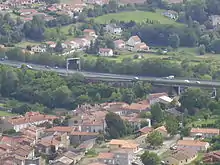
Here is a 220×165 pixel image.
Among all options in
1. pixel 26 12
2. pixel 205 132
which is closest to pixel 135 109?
pixel 205 132

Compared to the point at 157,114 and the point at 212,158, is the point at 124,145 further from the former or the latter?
the point at 157,114

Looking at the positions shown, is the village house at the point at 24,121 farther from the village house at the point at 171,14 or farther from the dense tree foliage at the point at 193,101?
the village house at the point at 171,14

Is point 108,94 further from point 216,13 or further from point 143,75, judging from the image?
point 216,13

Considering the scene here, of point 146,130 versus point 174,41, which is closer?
point 146,130

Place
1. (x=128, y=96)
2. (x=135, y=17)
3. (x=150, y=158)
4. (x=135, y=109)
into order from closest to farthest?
(x=150, y=158) → (x=135, y=109) → (x=128, y=96) → (x=135, y=17)

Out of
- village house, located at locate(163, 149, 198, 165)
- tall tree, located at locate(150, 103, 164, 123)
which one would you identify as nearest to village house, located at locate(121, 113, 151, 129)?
tall tree, located at locate(150, 103, 164, 123)

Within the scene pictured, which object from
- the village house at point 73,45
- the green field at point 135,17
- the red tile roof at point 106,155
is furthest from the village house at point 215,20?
the red tile roof at point 106,155
